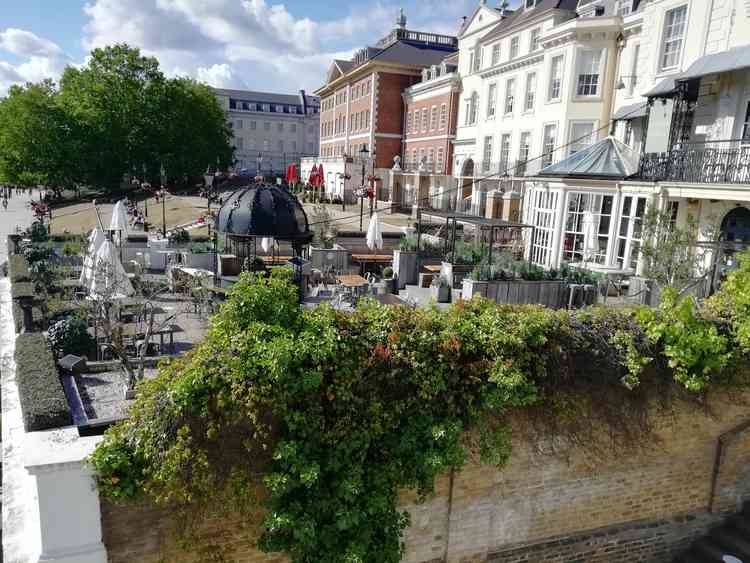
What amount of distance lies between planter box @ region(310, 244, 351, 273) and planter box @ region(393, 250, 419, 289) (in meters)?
2.48

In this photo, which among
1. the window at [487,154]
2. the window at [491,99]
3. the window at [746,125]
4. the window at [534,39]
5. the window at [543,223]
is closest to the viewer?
the window at [746,125]

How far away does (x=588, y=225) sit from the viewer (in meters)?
17.0

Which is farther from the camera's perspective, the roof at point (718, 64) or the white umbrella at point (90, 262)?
the roof at point (718, 64)

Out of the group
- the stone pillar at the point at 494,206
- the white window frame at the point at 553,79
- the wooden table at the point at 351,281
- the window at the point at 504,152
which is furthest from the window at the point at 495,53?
the wooden table at the point at 351,281

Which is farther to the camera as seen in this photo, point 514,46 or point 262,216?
point 514,46

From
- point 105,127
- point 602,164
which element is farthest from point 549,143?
point 105,127

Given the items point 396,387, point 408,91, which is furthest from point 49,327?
point 408,91

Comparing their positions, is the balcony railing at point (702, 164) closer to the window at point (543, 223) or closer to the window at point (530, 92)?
the window at point (543, 223)

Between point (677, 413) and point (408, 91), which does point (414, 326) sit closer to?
point (677, 413)

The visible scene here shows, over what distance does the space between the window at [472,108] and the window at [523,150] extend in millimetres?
6606

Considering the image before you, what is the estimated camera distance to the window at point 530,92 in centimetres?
2855

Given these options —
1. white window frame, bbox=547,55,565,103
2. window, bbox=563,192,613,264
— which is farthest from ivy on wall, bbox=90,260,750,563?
white window frame, bbox=547,55,565,103

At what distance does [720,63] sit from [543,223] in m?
6.47

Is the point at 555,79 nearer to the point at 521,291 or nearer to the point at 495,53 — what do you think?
the point at 495,53
